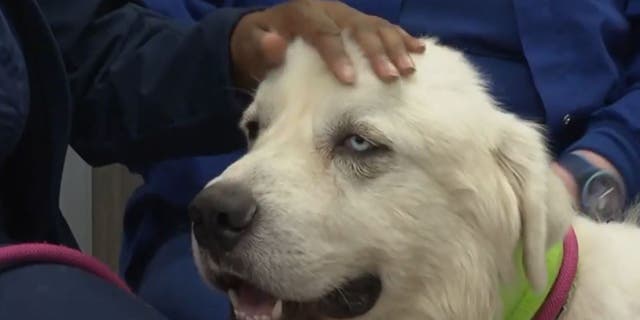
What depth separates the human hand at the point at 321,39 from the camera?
116cm

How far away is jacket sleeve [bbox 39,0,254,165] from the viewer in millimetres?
1358

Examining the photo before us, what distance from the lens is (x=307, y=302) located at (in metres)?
1.16

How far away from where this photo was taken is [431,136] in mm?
1135

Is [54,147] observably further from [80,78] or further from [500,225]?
[500,225]

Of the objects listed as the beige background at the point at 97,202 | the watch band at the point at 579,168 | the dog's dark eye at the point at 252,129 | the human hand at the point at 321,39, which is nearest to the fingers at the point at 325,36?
the human hand at the point at 321,39

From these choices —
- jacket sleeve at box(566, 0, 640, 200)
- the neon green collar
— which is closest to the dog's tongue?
the neon green collar

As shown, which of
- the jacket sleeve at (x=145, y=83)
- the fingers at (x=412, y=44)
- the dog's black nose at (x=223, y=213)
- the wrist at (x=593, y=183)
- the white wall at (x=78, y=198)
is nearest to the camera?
the dog's black nose at (x=223, y=213)

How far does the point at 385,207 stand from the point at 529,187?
16 centimetres

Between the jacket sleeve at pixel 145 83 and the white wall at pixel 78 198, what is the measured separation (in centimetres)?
99

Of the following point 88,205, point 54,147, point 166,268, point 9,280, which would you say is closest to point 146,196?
point 166,268

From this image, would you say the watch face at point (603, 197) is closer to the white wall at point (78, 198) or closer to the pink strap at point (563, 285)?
the pink strap at point (563, 285)

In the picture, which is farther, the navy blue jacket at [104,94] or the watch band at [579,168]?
the watch band at [579,168]

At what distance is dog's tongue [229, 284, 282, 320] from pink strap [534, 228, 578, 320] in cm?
30

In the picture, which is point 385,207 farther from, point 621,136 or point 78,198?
point 78,198
